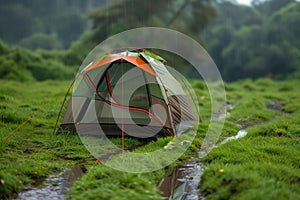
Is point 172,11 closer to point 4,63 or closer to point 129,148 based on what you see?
point 4,63

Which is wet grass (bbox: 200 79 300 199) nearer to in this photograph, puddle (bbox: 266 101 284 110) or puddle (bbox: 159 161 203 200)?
puddle (bbox: 159 161 203 200)

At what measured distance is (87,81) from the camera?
7273mm

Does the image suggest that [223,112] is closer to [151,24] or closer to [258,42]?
[151,24]

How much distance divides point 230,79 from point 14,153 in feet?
86.1

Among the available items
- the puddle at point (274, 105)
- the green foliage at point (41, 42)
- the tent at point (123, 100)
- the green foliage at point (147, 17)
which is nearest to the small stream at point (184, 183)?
the tent at point (123, 100)

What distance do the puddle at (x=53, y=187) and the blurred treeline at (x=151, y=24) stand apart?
12.3 m

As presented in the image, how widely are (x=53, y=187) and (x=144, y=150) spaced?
1893mm

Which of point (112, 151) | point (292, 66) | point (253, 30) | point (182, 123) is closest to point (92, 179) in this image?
point (112, 151)

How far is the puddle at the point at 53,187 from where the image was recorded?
4539mm

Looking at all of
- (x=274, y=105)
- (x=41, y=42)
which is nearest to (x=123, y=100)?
(x=274, y=105)

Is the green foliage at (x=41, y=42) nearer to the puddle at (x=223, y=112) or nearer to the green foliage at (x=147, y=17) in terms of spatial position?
the green foliage at (x=147, y=17)

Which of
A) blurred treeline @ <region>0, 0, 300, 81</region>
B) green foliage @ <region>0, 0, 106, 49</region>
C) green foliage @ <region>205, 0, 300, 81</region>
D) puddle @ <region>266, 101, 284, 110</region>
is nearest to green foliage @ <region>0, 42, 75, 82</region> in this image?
blurred treeline @ <region>0, 0, 300, 81</region>

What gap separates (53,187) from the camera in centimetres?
486

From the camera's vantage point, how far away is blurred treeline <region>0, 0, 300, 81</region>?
19863mm
